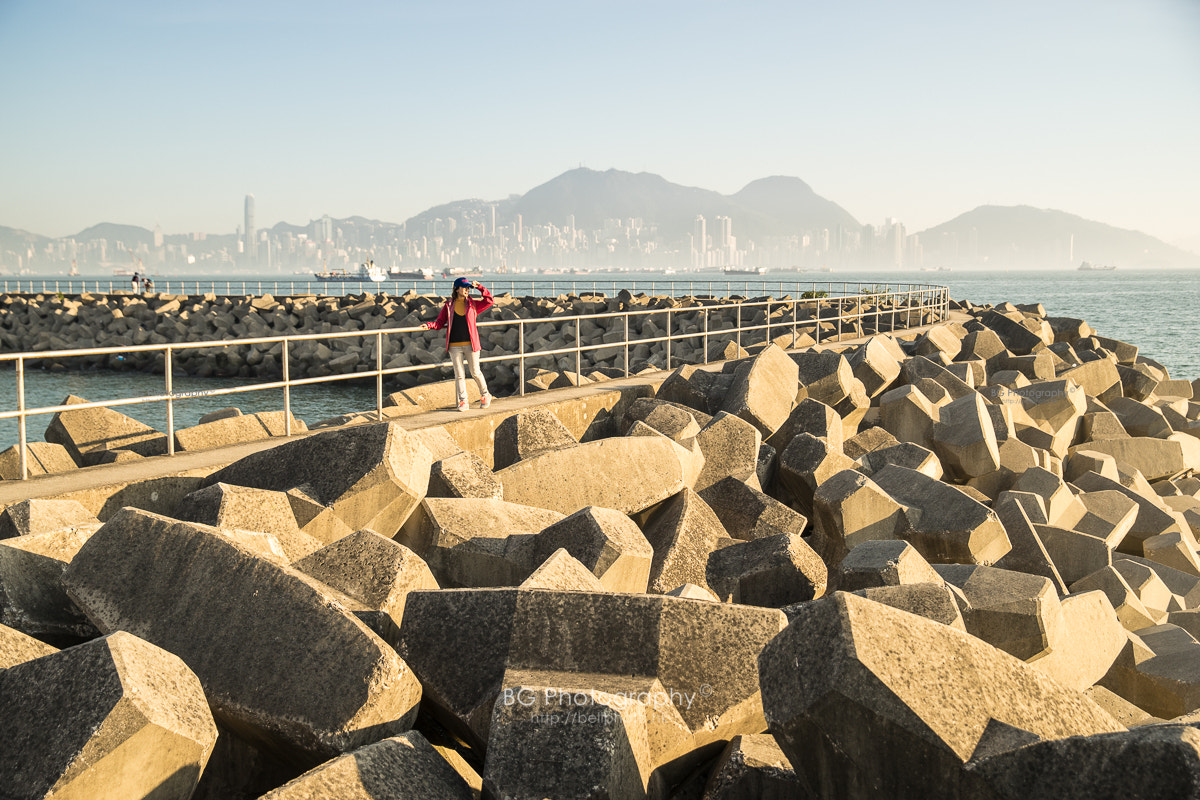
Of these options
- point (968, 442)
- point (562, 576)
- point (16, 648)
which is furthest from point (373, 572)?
point (968, 442)

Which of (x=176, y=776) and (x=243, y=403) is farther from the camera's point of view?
(x=243, y=403)

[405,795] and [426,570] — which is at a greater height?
[426,570]

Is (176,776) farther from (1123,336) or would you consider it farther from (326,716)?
(1123,336)

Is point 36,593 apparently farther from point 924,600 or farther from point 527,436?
point 924,600

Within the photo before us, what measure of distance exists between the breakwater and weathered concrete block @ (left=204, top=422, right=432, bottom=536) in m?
11.6

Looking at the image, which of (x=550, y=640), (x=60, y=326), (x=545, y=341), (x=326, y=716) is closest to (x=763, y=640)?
(x=550, y=640)

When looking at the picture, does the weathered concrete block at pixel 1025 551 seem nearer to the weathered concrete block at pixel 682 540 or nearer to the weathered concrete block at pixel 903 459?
the weathered concrete block at pixel 903 459

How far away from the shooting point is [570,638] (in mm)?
3201

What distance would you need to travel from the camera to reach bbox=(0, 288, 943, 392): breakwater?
22.7 m

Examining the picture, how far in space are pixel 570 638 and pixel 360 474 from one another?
74.2 inches

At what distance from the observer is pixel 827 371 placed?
962cm

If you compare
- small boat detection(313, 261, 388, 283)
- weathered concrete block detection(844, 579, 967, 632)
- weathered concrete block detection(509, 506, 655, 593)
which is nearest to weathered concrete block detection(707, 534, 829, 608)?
weathered concrete block detection(509, 506, 655, 593)

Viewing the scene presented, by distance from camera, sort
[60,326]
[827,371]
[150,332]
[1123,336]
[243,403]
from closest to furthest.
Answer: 1. [827,371]
2. [243,403]
3. [150,332]
4. [60,326]
5. [1123,336]

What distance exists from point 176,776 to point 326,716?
45cm
